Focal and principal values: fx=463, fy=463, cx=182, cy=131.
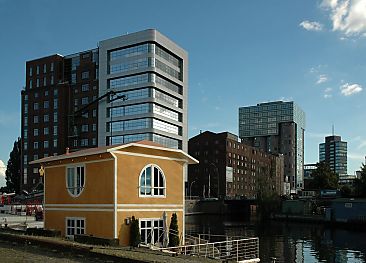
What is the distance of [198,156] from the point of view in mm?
179500

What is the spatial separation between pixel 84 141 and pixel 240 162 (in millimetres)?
66243

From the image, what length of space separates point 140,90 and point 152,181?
102261mm

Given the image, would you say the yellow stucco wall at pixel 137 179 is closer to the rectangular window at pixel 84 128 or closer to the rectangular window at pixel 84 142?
the rectangular window at pixel 84 142

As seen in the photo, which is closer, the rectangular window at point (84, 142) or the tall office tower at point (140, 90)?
the tall office tower at point (140, 90)

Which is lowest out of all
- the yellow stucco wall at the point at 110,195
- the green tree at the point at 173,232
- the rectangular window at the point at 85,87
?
the green tree at the point at 173,232

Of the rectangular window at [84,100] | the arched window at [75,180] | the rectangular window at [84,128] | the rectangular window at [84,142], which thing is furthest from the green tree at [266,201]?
the arched window at [75,180]

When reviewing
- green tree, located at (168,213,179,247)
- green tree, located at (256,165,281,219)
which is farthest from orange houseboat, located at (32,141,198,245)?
green tree, located at (256,165,281,219)

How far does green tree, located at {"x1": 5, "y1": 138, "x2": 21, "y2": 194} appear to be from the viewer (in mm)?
165488

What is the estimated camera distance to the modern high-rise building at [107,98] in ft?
440

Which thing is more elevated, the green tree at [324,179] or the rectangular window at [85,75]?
the rectangular window at [85,75]

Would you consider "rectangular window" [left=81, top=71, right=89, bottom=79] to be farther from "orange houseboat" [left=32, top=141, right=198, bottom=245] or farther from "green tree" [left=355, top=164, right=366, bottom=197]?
"orange houseboat" [left=32, top=141, right=198, bottom=245]

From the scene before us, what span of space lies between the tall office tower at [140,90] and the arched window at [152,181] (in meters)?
95.3

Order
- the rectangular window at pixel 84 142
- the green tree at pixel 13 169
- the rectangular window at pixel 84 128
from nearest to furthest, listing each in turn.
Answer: the rectangular window at pixel 84 142, the rectangular window at pixel 84 128, the green tree at pixel 13 169

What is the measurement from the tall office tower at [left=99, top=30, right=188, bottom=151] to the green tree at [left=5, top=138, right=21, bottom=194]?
44721mm
